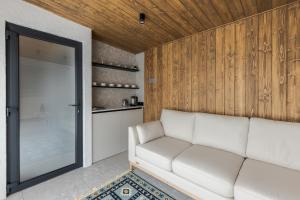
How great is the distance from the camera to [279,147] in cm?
166

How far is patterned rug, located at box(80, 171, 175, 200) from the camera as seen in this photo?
6.01 ft

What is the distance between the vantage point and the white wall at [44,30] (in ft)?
5.88

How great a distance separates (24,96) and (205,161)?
2.43 meters

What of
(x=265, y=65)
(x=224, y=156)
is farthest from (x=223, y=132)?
(x=265, y=65)

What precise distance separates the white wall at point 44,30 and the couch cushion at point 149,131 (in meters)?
0.94

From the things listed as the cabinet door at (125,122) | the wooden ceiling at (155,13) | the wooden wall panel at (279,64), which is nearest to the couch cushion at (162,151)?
the cabinet door at (125,122)

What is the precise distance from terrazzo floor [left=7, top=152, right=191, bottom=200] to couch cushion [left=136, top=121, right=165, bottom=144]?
556mm

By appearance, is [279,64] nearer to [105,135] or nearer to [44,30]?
[105,135]

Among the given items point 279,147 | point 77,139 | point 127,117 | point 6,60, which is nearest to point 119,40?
point 127,117

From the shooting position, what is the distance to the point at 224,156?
1.84 meters

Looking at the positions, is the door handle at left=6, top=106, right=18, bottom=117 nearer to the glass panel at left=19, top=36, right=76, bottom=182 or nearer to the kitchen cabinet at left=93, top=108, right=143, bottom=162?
the glass panel at left=19, top=36, right=76, bottom=182

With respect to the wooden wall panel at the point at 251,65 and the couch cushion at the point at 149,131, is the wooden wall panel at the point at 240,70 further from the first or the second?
the couch cushion at the point at 149,131

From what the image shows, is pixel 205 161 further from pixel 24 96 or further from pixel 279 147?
pixel 24 96

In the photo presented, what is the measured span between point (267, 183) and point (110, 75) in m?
3.15
